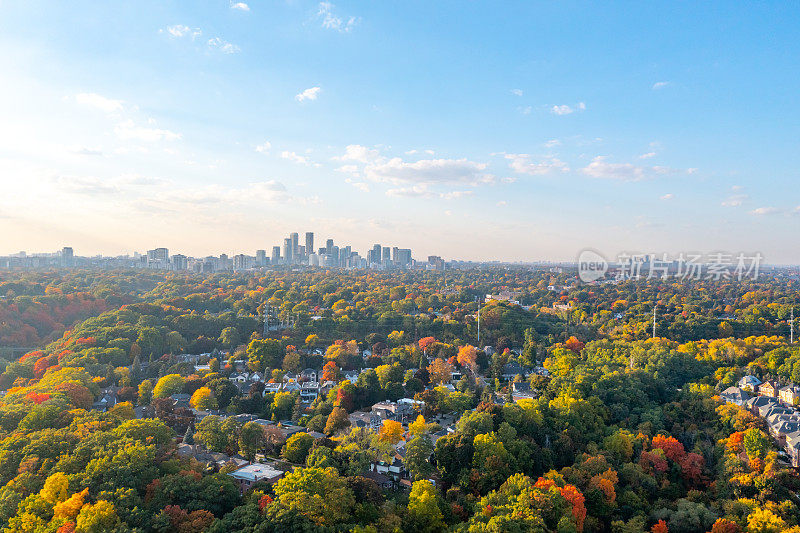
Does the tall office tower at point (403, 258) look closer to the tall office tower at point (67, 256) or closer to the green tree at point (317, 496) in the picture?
the tall office tower at point (67, 256)

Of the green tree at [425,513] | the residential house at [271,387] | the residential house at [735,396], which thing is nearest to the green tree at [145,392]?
the residential house at [271,387]

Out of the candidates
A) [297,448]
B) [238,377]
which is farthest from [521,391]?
[238,377]

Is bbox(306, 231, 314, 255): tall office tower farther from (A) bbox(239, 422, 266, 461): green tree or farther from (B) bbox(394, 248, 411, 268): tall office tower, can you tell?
(A) bbox(239, 422, 266, 461): green tree

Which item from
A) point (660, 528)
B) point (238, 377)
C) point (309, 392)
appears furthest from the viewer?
point (238, 377)

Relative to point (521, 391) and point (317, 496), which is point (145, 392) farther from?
point (521, 391)

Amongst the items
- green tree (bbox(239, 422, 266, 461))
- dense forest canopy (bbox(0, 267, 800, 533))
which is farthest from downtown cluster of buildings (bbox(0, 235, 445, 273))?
green tree (bbox(239, 422, 266, 461))

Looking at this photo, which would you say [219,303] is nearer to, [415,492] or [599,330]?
[599,330]
